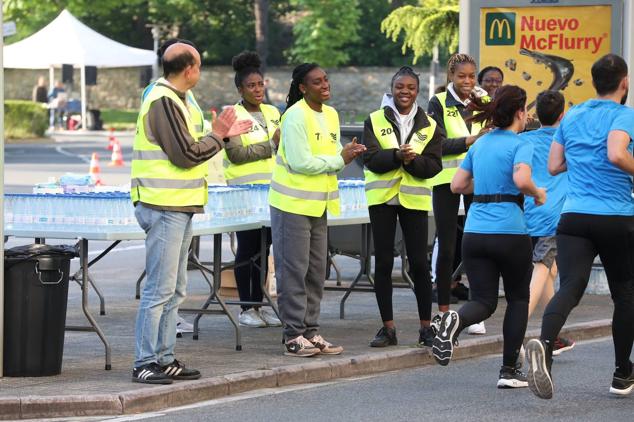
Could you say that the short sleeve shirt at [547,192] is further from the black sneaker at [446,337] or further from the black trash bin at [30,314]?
the black trash bin at [30,314]

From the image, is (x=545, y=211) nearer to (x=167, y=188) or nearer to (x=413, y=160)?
(x=413, y=160)

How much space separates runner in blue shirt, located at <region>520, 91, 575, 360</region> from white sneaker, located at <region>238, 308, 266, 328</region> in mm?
2296

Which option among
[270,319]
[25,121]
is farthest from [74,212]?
[25,121]

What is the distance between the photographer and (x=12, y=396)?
880 cm

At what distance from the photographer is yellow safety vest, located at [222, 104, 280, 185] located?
12.0 meters

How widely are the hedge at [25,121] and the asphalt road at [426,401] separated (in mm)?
42705

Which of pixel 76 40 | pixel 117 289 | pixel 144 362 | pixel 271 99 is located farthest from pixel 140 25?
pixel 144 362

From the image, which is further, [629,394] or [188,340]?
→ [188,340]

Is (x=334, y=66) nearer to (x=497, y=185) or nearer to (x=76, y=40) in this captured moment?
(x=76, y=40)

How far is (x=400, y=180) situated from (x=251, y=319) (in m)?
2.00

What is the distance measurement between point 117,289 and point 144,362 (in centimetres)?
542

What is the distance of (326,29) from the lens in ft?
237

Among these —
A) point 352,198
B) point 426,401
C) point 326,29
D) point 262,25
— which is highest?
point 262,25

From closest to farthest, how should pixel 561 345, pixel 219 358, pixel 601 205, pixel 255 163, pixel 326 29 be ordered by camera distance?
pixel 601 205
pixel 219 358
pixel 561 345
pixel 255 163
pixel 326 29
